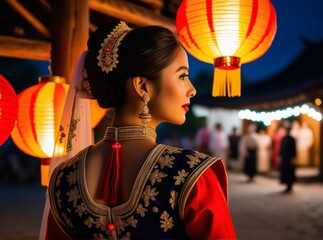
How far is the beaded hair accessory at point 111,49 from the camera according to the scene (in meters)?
1.64

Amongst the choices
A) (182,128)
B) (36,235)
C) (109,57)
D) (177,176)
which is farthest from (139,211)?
(182,128)

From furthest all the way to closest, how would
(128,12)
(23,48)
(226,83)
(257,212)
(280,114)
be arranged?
(280,114) < (257,212) < (128,12) < (23,48) < (226,83)

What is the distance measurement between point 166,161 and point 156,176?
6 centimetres

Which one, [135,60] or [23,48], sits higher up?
[23,48]

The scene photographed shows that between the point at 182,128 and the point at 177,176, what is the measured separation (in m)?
32.9

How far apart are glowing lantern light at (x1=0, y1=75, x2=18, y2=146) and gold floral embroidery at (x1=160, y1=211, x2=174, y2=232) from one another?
2.01 m

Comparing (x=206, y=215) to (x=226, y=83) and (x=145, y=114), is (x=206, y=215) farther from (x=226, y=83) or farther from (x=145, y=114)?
(x=226, y=83)

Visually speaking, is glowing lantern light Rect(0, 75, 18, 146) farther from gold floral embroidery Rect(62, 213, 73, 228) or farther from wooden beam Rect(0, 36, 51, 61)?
wooden beam Rect(0, 36, 51, 61)

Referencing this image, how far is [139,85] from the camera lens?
162cm

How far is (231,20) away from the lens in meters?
3.51

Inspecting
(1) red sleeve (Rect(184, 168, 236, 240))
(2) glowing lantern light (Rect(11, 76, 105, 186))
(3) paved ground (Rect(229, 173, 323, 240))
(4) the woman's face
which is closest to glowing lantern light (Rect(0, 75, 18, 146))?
(2) glowing lantern light (Rect(11, 76, 105, 186))

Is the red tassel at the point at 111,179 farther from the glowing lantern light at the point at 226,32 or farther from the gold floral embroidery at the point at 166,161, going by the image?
the glowing lantern light at the point at 226,32

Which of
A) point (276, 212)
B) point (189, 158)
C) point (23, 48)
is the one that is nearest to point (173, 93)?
point (189, 158)

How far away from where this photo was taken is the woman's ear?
1.62 meters
